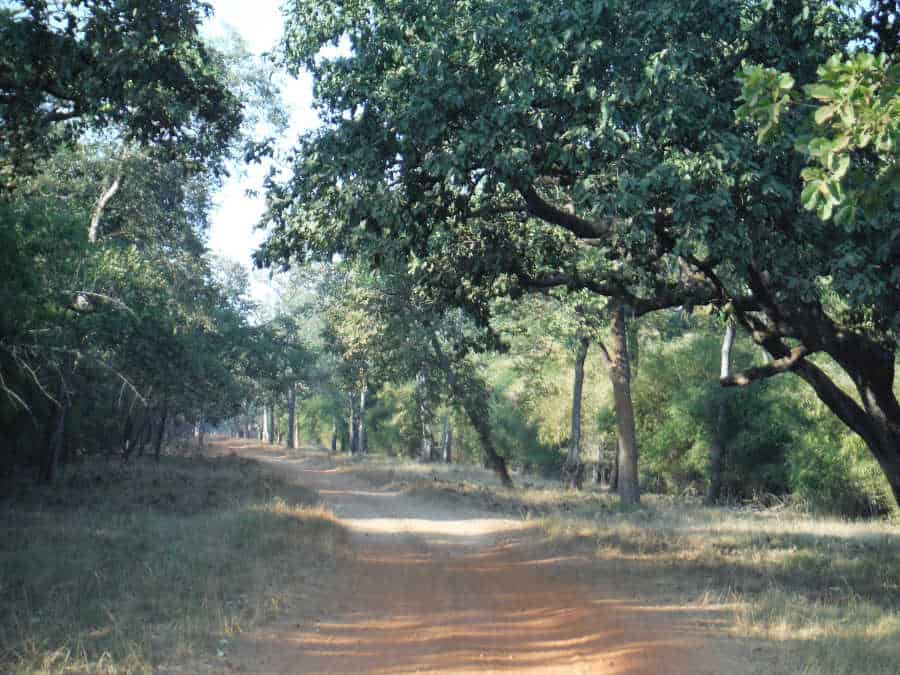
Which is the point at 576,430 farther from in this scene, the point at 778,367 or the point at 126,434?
the point at 126,434

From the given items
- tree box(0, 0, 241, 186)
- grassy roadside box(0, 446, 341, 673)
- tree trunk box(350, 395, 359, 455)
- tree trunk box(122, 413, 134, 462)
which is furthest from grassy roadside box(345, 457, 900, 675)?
tree trunk box(350, 395, 359, 455)

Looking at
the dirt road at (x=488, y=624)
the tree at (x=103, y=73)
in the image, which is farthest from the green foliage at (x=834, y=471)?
the tree at (x=103, y=73)

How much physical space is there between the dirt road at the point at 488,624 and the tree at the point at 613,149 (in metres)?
3.90

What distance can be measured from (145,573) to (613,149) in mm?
8330

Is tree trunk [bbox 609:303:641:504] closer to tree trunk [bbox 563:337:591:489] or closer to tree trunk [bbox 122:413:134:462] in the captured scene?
tree trunk [bbox 563:337:591:489]

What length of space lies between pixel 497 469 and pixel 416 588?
17.4 m

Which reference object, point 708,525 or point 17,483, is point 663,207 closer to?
point 708,525

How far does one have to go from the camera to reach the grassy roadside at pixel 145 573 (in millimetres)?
7352

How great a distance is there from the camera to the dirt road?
7.14 m

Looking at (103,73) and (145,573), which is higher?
(103,73)

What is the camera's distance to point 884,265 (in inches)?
344

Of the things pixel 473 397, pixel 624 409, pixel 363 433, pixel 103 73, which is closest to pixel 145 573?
pixel 103 73

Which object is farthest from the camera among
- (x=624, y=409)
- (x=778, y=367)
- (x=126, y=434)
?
(x=126, y=434)

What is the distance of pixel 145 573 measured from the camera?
435 inches
